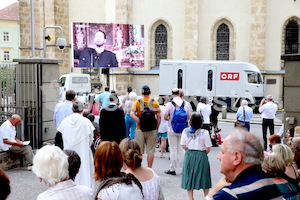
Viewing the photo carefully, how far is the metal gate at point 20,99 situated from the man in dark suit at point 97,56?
16151 mm

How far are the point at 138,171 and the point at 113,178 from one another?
48 centimetres

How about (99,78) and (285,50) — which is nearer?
(285,50)

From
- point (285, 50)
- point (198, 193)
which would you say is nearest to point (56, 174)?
point (198, 193)

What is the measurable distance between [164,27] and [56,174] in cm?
2827

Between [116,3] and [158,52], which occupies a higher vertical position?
[116,3]

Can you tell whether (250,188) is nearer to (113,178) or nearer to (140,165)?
(113,178)

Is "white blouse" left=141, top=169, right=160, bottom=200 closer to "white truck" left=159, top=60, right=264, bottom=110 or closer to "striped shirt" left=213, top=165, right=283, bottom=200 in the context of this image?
"striped shirt" left=213, top=165, right=283, bottom=200

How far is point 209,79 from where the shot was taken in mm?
24469

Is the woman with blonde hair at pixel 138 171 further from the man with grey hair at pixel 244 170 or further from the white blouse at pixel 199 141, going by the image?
the white blouse at pixel 199 141

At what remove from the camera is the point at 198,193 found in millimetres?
7430

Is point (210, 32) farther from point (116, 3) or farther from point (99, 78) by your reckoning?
point (99, 78)

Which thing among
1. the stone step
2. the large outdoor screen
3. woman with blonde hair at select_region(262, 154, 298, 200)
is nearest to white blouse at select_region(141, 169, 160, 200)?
woman with blonde hair at select_region(262, 154, 298, 200)

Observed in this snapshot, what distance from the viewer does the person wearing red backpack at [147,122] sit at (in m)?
8.51

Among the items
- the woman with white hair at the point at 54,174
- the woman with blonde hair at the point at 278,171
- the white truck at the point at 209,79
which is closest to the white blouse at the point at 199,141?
the woman with blonde hair at the point at 278,171
